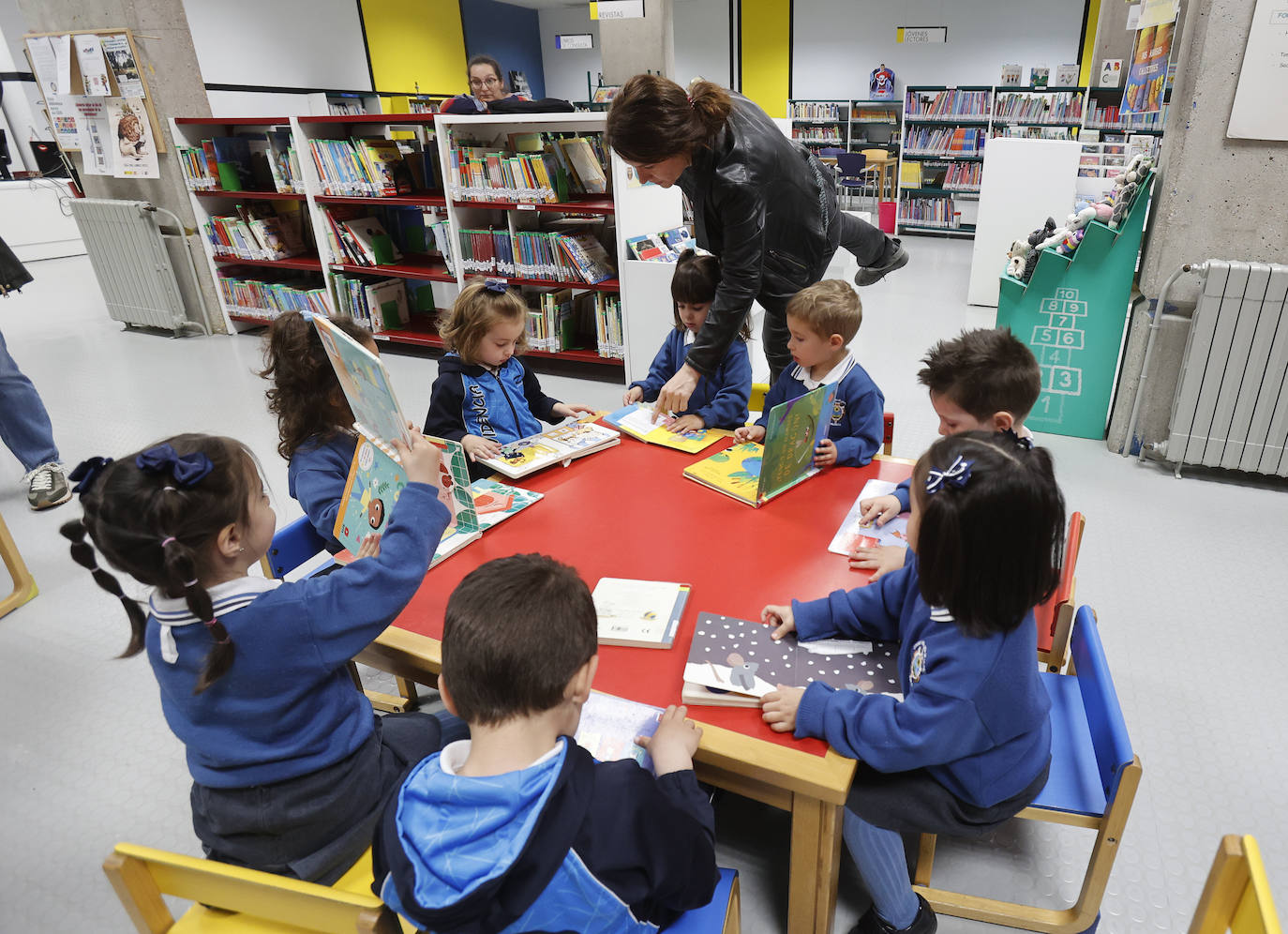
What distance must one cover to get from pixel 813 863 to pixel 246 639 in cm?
87

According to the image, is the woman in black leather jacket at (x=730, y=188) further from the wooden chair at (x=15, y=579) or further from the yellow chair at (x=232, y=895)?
the wooden chair at (x=15, y=579)

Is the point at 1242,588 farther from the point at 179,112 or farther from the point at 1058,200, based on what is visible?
the point at 179,112

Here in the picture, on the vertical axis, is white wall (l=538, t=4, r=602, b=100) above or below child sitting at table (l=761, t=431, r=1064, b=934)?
above

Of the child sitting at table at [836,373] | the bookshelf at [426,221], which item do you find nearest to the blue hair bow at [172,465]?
the child sitting at table at [836,373]

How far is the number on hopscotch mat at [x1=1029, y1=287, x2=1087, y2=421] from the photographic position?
3.41 m

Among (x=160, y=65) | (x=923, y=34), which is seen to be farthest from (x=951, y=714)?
(x=923, y=34)

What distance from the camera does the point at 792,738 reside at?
1058 mm

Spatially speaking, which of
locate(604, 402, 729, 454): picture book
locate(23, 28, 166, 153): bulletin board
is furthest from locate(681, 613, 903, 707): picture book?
locate(23, 28, 166, 153): bulletin board

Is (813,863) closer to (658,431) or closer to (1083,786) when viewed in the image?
(1083,786)

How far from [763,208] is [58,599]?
9.06ft

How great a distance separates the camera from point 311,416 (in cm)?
169

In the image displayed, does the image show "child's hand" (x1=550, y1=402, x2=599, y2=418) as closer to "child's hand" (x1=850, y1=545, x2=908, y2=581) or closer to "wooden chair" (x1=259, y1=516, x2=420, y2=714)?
"wooden chair" (x1=259, y1=516, x2=420, y2=714)

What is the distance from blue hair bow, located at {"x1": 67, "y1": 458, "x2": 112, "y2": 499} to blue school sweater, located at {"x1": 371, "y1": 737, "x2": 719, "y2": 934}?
0.57 metres

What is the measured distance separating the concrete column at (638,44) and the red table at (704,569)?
5.78 m
